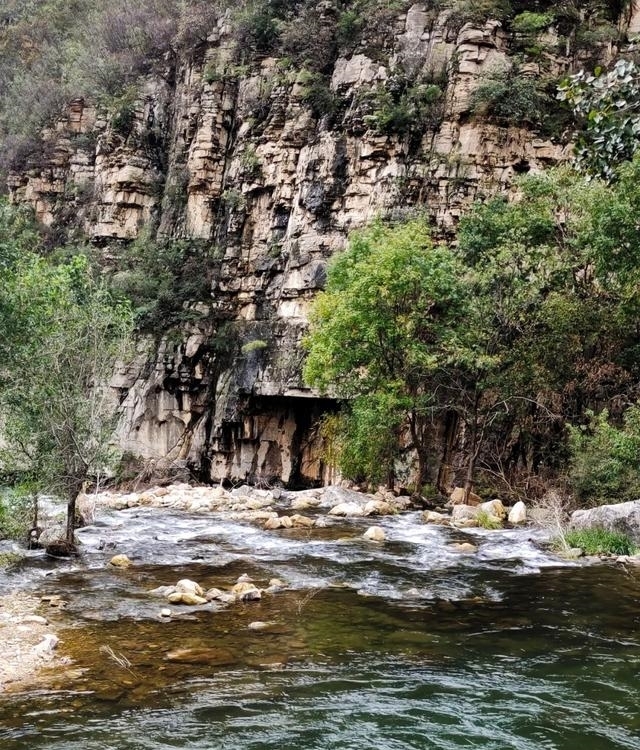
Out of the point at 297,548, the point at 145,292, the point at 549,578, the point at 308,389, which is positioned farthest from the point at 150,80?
the point at 549,578

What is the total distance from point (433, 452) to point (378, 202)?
11889 millimetres

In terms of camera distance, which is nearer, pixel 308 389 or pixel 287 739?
pixel 287 739

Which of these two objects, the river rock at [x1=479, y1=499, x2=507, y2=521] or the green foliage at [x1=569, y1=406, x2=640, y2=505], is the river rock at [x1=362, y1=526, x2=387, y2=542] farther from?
the green foliage at [x1=569, y1=406, x2=640, y2=505]

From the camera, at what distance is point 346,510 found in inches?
856

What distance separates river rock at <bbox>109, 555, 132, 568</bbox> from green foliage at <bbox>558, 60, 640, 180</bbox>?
11344mm

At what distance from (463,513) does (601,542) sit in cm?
551

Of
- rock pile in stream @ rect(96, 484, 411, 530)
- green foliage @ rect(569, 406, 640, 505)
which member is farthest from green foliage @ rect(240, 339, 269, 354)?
green foliage @ rect(569, 406, 640, 505)

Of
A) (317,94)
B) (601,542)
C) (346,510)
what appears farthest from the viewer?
(317,94)

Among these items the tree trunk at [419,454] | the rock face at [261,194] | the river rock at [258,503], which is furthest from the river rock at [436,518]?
the rock face at [261,194]

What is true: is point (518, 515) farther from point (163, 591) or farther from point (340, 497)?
point (163, 591)

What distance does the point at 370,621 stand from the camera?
10.5m

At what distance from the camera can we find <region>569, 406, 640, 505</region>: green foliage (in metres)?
17.5

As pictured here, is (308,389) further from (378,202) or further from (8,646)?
(8,646)

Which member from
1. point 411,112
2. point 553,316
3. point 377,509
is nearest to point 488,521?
point 377,509
